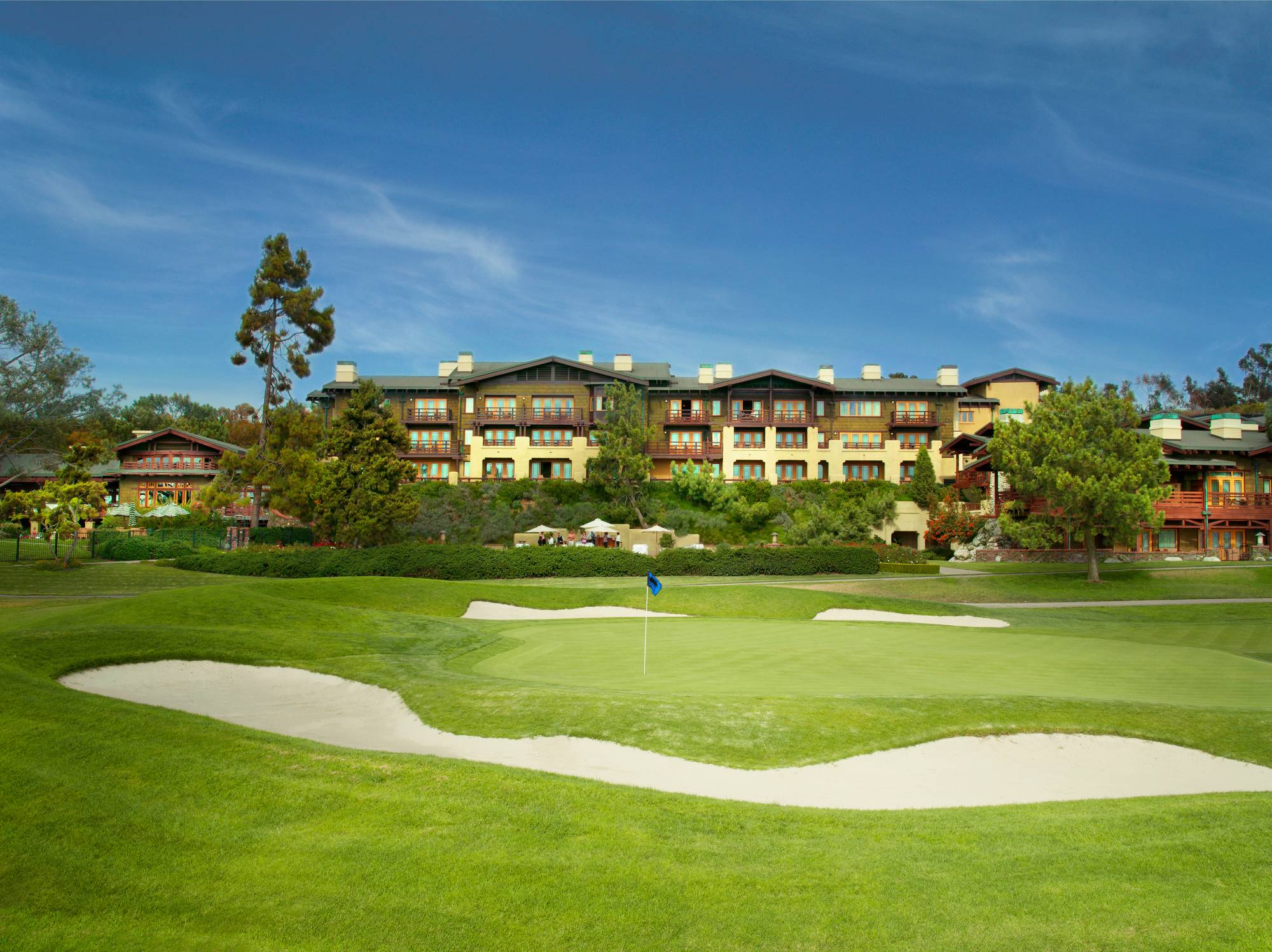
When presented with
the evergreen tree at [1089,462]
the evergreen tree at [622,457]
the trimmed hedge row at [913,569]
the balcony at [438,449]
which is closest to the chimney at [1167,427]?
the evergreen tree at [1089,462]

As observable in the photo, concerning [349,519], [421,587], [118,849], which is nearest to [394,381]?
[349,519]

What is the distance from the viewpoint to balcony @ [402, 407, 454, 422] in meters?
73.2

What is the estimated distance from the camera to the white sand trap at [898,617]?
2989 centimetres

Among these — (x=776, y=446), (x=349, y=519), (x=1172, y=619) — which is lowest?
(x=1172, y=619)

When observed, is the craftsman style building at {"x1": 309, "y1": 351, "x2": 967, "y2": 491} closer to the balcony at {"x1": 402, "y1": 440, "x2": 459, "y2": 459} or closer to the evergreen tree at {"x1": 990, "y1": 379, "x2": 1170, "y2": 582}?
the balcony at {"x1": 402, "y1": 440, "x2": 459, "y2": 459}

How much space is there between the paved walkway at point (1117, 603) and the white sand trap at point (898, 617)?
3714mm

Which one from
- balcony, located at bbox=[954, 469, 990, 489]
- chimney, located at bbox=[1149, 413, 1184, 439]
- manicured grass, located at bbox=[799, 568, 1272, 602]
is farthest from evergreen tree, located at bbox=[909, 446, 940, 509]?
manicured grass, located at bbox=[799, 568, 1272, 602]

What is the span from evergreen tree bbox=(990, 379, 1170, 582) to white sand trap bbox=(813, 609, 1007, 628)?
43.8 ft

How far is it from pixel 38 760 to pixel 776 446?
213 ft

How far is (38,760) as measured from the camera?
816cm

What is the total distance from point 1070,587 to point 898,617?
16.3 metres

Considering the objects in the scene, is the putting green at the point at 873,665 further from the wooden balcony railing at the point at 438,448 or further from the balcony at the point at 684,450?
the wooden balcony railing at the point at 438,448

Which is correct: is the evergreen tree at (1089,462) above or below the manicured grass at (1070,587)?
above

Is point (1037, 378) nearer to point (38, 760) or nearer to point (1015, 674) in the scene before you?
point (1015, 674)
